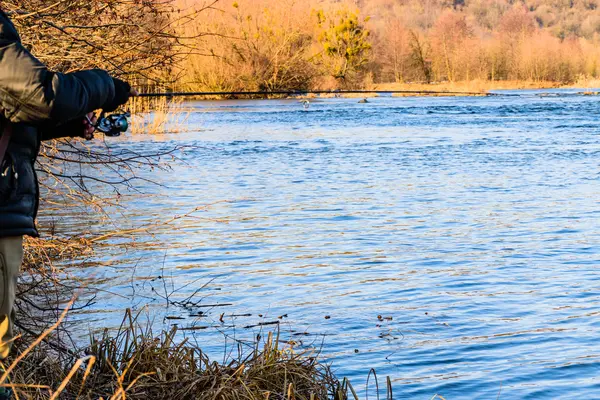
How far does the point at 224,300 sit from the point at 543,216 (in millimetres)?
5977

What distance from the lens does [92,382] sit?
412cm

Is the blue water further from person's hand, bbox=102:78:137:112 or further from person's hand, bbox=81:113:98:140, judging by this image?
person's hand, bbox=102:78:137:112

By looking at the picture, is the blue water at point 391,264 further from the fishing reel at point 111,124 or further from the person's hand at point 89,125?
the person's hand at point 89,125

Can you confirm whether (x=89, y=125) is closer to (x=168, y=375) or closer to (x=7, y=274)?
(x=7, y=274)

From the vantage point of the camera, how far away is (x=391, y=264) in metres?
8.96

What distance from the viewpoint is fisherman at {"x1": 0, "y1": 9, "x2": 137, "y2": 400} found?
2.75 metres

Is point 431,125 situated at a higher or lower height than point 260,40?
lower

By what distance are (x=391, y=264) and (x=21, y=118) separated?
647cm

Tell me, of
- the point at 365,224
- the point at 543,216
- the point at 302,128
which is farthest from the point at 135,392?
the point at 302,128

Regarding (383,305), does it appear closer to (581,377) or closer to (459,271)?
(459,271)

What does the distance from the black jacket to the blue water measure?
2.99 metres

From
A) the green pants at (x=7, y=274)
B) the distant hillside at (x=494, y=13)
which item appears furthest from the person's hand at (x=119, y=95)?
the distant hillside at (x=494, y=13)

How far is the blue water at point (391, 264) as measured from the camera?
6066 mm

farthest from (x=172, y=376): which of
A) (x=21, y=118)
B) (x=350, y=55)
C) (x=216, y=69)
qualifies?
(x=350, y=55)
